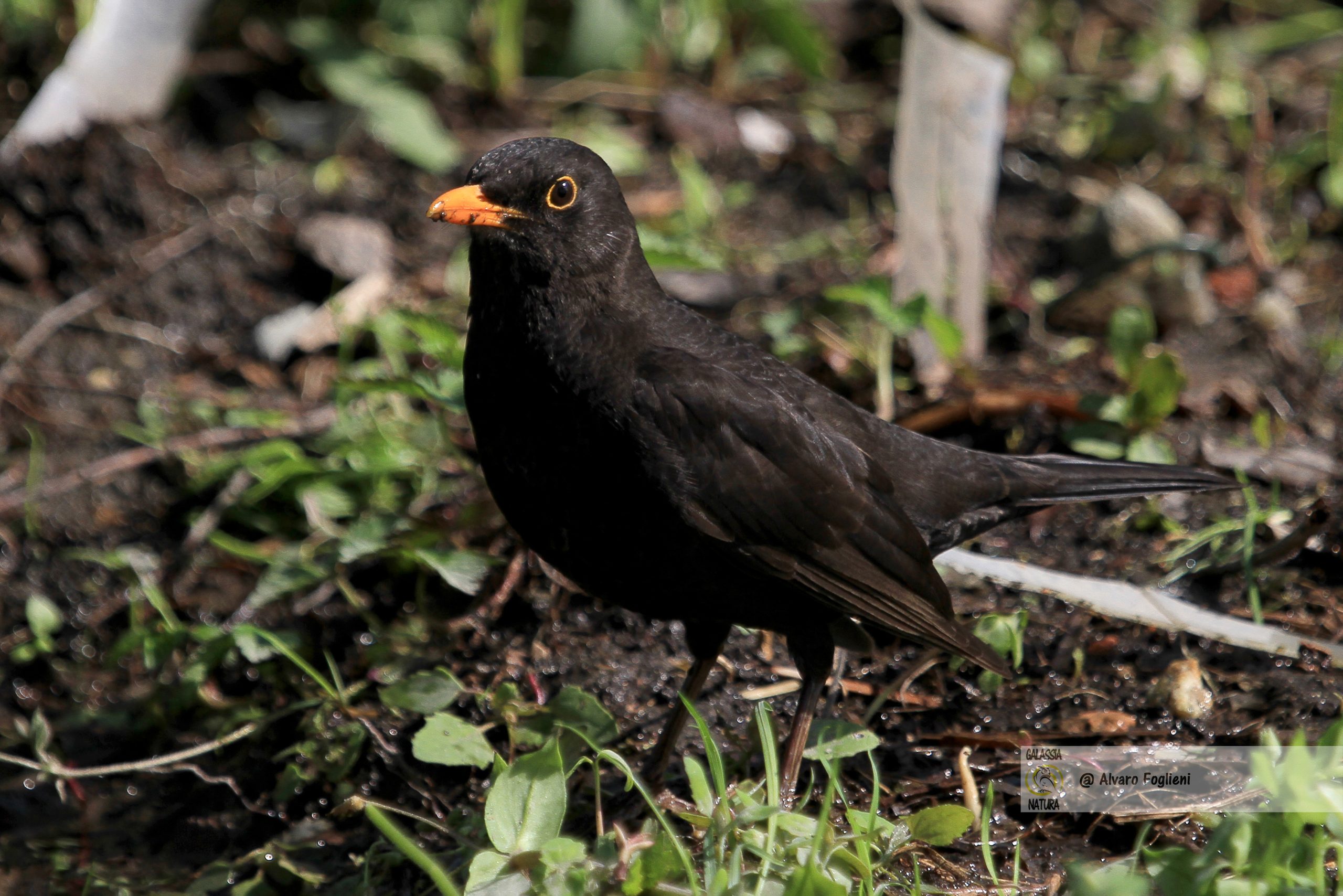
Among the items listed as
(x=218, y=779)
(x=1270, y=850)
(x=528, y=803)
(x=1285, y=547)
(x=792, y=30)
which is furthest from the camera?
(x=792, y=30)

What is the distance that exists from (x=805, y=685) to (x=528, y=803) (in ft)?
3.40

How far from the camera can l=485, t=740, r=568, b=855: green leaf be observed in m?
3.14

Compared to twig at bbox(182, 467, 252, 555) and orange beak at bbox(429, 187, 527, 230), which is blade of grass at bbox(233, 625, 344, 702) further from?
orange beak at bbox(429, 187, 527, 230)

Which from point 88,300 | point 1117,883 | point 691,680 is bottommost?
point 691,680

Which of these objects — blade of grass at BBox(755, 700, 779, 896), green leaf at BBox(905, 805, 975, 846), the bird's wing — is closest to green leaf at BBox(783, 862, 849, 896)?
blade of grass at BBox(755, 700, 779, 896)

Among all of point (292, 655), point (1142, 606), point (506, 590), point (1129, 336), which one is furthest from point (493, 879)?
point (1129, 336)

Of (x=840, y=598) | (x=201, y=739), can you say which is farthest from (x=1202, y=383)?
(x=201, y=739)

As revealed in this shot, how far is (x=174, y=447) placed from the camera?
17.4 ft

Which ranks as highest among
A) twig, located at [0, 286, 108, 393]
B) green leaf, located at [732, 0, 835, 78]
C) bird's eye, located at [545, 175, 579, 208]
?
green leaf, located at [732, 0, 835, 78]

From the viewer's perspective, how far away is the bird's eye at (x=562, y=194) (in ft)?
12.0

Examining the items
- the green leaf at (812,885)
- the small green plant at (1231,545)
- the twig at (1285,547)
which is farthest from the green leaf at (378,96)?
the green leaf at (812,885)

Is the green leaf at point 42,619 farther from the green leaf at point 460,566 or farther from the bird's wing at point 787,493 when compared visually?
the bird's wing at point 787,493

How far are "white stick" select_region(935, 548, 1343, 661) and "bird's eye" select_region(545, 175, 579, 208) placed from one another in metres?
1.76

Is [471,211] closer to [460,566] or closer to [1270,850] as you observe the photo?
[460,566]
